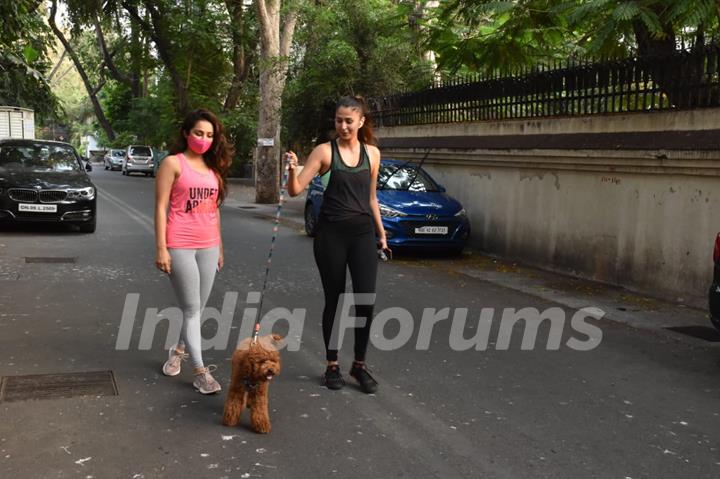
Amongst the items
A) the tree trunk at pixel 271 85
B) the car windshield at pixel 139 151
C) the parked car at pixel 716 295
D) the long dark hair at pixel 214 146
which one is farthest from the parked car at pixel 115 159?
the parked car at pixel 716 295

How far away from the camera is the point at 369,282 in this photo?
5.02m

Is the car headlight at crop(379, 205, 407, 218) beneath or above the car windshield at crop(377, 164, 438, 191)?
beneath

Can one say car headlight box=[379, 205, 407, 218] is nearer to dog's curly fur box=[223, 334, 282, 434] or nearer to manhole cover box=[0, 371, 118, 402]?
manhole cover box=[0, 371, 118, 402]

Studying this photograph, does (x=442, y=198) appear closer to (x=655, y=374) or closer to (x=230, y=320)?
(x=230, y=320)

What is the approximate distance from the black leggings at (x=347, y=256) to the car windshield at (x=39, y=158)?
10872 millimetres

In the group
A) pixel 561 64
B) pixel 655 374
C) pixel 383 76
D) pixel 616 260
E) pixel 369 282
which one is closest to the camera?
pixel 369 282

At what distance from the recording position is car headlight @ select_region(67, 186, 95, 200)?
13.5 meters

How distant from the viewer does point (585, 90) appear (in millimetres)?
10586

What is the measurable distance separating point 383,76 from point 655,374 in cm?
1401

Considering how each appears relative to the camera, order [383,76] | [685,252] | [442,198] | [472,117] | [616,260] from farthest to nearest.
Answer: [383,76] → [472,117] → [442,198] → [616,260] → [685,252]

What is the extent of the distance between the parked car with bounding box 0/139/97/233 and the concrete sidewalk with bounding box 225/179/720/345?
6045 millimetres

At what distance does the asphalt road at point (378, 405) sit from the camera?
3852 millimetres

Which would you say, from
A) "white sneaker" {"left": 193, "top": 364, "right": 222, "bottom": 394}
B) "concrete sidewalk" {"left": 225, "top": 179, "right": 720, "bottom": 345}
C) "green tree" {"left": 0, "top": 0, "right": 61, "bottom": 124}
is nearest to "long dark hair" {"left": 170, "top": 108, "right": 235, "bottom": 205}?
"white sneaker" {"left": 193, "top": 364, "right": 222, "bottom": 394}

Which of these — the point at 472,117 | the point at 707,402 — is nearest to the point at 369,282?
the point at 707,402
